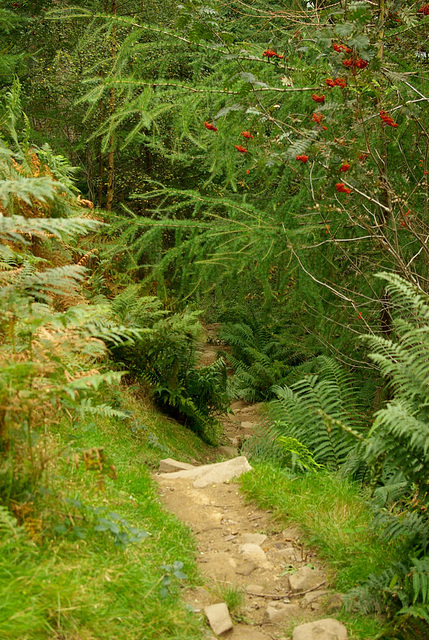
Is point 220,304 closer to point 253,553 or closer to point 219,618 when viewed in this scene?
point 253,553

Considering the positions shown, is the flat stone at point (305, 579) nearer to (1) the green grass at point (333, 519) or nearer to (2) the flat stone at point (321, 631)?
(1) the green grass at point (333, 519)

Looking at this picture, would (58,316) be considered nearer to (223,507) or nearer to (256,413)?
(223,507)

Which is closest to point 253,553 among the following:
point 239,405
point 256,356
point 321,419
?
point 321,419

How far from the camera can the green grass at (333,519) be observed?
329cm

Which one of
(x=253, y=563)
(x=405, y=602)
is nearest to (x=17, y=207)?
(x=253, y=563)

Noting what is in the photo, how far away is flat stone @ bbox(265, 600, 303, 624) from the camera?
318 centimetres

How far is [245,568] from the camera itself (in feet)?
12.0

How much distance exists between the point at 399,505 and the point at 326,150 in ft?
8.66

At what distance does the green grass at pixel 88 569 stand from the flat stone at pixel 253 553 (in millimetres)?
367

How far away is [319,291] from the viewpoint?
6.23 metres

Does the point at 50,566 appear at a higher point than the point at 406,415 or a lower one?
lower

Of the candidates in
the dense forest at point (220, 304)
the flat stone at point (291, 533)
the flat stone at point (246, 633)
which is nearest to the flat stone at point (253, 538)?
the flat stone at point (291, 533)

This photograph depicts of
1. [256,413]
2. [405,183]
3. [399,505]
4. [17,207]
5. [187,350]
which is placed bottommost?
[256,413]

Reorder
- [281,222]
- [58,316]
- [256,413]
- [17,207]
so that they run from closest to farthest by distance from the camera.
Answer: [58,316] < [17,207] < [281,222] < [256,413]
